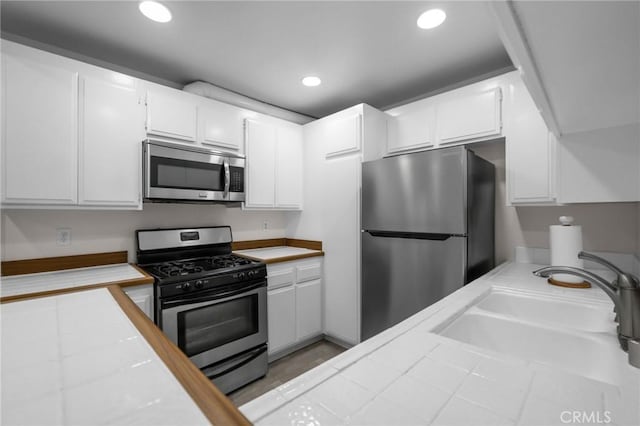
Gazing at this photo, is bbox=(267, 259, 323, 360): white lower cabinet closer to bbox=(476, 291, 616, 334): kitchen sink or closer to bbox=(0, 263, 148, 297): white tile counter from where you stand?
bbox=(0, 263, 148, 297): white tile counter

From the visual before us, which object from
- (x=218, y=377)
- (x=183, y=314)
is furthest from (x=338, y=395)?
(x=218, y=377)

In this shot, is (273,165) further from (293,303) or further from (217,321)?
(217,321)

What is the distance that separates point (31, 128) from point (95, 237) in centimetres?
81

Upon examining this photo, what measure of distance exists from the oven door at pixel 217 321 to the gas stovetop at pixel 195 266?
0.16m

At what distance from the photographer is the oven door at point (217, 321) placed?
72.4 inches

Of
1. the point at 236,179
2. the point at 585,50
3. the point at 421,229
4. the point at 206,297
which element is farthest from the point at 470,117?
the point at 206,297

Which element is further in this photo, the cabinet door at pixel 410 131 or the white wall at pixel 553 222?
the cabinet door at pixel 410 131

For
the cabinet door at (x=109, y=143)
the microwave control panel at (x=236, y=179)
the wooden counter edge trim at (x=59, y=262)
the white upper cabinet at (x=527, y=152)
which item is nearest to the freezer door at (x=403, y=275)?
the white upper cabinet at (x=527, y=152)

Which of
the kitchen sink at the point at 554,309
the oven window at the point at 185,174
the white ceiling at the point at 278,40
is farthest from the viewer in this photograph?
the oven window at the point at 185,174

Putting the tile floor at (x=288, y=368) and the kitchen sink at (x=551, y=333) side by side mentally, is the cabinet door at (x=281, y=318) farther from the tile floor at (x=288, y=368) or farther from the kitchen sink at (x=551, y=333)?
the kitchen sink at (x=551, y=333)

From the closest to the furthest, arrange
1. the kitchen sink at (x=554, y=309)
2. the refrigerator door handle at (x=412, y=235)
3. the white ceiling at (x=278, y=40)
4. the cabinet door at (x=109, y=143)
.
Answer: the kitchen sink at (x=554, y=309)
the white ceiling at (x=278, y=40)
the cabinet door at (x=109, y=143)
the refrigerator door handle at (x=412, y=235)

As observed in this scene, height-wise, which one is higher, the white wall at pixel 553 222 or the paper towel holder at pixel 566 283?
the white wall at pixel 553 222

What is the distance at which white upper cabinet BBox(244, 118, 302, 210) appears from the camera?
2639 millimetres

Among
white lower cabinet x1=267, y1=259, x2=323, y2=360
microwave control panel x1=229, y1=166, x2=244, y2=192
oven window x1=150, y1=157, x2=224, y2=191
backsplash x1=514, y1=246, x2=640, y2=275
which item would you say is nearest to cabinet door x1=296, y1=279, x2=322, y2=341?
white lower cabinet x1=267, y1=259, x2=323, y2=360
